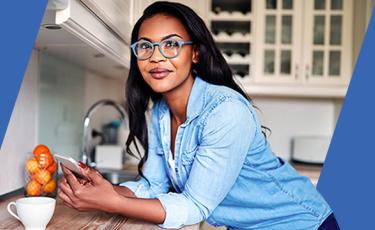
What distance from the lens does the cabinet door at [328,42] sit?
231cm

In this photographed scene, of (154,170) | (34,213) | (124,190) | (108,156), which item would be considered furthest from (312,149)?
(34,213)

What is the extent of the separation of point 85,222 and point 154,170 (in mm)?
263

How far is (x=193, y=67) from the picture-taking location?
3.38ft

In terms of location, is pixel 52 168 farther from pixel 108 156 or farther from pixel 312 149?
pixel 312 149

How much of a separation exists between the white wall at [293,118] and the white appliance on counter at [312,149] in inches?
7.5

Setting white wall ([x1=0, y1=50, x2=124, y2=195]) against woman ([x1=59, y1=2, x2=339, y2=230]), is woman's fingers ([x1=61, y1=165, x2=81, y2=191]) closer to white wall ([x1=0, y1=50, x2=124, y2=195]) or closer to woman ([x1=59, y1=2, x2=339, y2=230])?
woman ([x1=59, y1=2, x2=339, y2=230])

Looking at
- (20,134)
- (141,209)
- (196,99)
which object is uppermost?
(196,99)

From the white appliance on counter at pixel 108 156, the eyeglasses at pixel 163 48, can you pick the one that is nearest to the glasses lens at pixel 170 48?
the eyeglasses at pixel 163 48

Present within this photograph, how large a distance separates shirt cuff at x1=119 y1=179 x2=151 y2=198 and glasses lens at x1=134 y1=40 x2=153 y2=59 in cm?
35

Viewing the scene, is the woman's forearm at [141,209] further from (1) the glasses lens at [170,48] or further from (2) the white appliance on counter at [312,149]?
(2) the white appliance on counter at [312,149]

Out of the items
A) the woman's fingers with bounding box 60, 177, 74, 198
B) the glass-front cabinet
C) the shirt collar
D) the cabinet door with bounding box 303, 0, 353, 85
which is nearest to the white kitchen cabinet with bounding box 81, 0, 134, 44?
the shirt collar

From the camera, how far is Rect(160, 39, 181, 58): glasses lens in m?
0.92

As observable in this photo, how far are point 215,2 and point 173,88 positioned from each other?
5.29ft

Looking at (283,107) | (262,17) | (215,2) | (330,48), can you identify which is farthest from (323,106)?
(215,2)
